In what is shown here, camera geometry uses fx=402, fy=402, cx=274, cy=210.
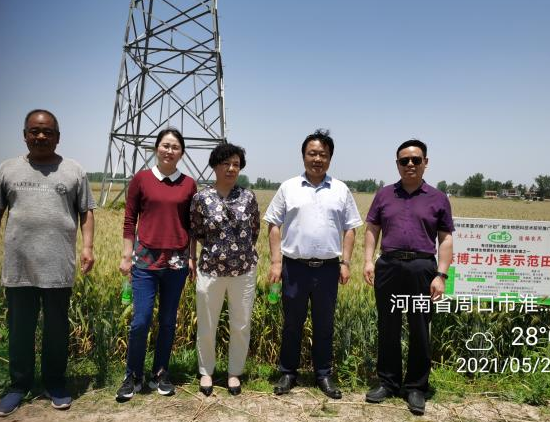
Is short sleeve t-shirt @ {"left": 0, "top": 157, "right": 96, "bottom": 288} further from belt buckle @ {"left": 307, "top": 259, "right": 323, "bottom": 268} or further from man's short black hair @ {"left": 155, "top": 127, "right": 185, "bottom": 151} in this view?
belt buckle @ {"left": 307, "top": 259, "right": 323, "bottom": 268}

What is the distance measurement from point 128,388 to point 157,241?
4.52 feet

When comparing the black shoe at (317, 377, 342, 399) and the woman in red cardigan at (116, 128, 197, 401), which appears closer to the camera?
the woman in red cardigan at (116, 128, 197, 401)

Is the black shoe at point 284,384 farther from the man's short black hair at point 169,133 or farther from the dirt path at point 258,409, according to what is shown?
the man's short black hair at point 169,133

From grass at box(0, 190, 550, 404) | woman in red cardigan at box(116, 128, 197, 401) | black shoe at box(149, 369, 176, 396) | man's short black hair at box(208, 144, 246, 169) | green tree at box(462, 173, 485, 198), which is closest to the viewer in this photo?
woman in red cardigan at box(116, 128, 197, 401)

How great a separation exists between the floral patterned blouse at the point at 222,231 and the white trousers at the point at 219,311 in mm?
108

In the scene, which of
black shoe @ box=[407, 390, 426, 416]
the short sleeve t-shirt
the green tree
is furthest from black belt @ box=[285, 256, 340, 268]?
the green tree

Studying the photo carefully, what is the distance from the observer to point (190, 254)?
149 inches

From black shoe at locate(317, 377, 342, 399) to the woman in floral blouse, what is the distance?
80cm

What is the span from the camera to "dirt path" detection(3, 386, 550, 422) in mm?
3418

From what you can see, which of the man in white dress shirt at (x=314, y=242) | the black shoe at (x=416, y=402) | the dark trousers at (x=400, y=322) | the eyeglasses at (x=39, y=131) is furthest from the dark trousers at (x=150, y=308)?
the black shoe at (x=416, y=402)

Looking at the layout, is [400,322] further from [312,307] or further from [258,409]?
[258,409]

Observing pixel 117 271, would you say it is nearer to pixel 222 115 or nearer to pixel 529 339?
pixel 529 339

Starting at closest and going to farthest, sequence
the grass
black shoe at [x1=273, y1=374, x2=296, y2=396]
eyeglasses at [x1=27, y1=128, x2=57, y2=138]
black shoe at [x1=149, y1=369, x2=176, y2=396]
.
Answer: eyeglasses at [x1=27, y1=128, x2=57, y2=138] < black shoe at [x1=149, y1=369, x2=176, y2=396] < black shoe at [x1=273, y1=374, x2=296, y2=396] < the grass

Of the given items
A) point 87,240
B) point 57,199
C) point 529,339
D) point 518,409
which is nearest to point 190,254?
point 87,240
